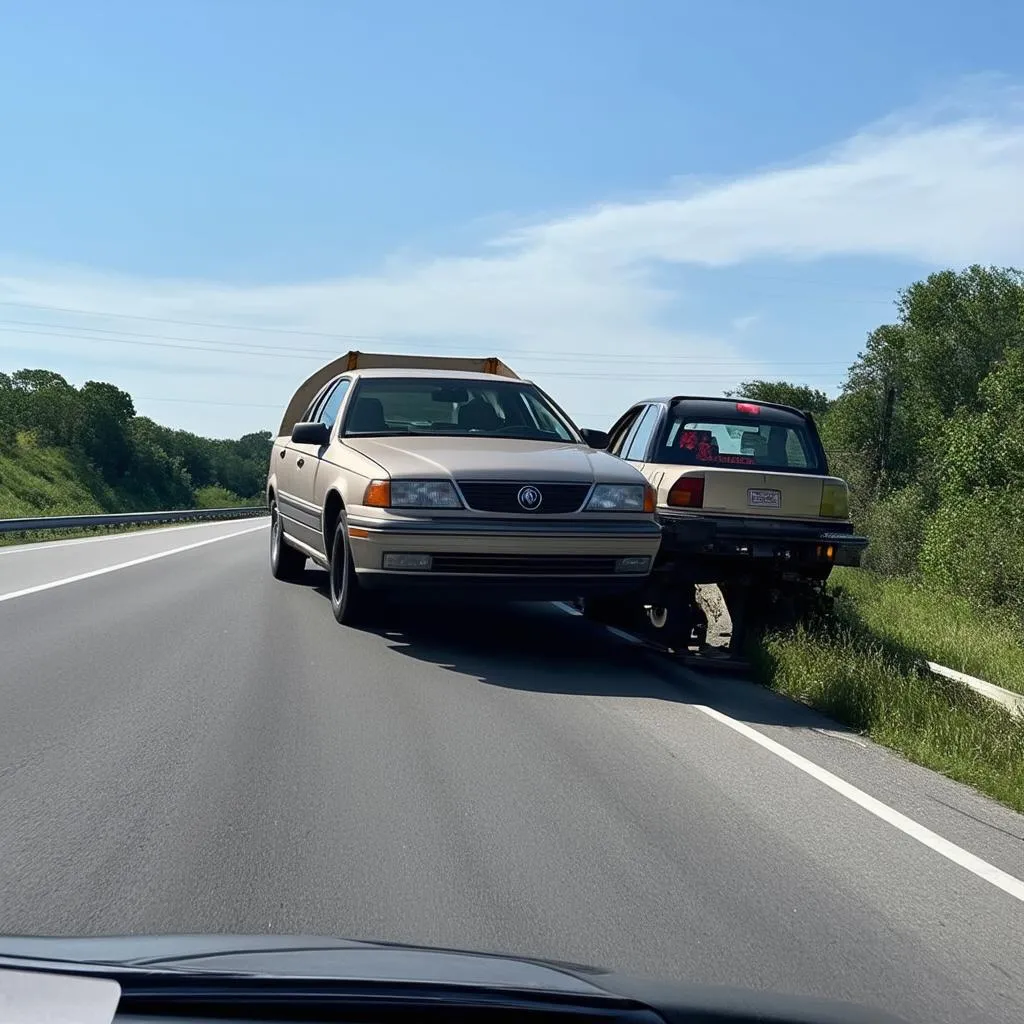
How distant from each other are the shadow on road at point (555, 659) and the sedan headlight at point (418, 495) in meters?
1.13

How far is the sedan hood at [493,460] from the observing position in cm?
936

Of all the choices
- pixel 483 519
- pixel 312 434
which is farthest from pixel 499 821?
pixel 312 434

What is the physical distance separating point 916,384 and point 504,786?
66.5 m

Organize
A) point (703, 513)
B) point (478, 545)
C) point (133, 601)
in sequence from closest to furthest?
1. point (478, 545)
2. point (703, 513)
3. point (133, 601)

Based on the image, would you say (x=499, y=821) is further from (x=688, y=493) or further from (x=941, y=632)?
(x=941, y=632)

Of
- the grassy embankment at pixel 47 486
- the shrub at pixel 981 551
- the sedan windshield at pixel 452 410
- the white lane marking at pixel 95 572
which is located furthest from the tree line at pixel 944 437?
the grassy embankment at pixel 47 486

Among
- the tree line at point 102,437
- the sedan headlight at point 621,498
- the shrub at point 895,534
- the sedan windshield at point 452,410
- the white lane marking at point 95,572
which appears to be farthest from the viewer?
the tree line at point 102,437

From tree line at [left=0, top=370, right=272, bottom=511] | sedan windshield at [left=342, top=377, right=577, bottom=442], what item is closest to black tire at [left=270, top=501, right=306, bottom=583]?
sedan windshield at [left=342, top=377, right=577, bottom=442]

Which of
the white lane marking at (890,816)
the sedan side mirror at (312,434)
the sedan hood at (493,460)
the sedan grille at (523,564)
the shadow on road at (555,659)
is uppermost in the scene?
the sedan side mirror at (312,434)

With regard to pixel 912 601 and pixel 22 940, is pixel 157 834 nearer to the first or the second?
pixel 22 940

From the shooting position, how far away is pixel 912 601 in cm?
1944

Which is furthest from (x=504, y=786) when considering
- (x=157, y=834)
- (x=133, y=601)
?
(x=133, y=601)

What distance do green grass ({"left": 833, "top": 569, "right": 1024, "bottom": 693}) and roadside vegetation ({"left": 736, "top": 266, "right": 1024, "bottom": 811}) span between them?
47mm

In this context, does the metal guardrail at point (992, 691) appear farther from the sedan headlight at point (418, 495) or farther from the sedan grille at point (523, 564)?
the sedan headlight at point (418, 495)
